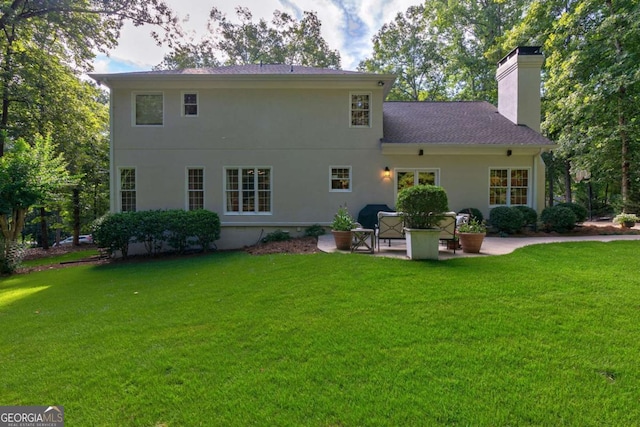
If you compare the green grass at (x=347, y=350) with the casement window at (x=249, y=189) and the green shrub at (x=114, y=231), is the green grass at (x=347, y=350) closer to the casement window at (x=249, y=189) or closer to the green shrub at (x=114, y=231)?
the green shrub at (x=114, y=231)

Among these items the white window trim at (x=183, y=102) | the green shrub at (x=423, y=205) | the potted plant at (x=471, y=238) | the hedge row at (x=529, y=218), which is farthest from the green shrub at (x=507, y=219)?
the white window trim at (x=183, y=102)

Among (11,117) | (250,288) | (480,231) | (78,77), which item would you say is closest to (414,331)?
(250,288)

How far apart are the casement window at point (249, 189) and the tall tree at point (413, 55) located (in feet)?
53.4

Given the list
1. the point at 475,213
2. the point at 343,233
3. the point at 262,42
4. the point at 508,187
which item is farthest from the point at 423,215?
the point at 262,42

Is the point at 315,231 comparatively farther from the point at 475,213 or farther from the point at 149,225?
the point at 475,213

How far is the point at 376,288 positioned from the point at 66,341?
160 inches

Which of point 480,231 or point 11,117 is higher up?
point 11,117

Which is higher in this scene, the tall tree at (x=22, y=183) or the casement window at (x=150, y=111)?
the casement window at (x=150, y=111)

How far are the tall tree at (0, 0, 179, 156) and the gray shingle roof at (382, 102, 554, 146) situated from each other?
10840mm

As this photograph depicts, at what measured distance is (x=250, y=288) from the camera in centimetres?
521

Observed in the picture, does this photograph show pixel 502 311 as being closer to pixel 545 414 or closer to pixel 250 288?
pixel 545 414

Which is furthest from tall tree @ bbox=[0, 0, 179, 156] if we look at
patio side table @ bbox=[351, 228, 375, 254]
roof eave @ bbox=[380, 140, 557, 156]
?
patio side table @ bbox=[351, 228, 375, 254]

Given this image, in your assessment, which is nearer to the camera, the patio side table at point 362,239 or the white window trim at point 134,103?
the patio side table at point 362,239

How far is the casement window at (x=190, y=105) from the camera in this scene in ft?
35.6
